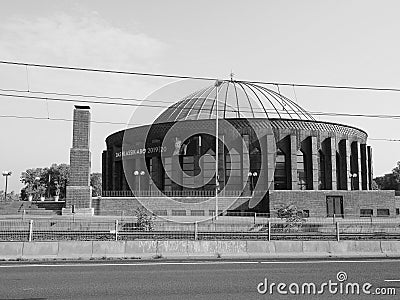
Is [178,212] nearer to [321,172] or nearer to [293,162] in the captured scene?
[293,162]

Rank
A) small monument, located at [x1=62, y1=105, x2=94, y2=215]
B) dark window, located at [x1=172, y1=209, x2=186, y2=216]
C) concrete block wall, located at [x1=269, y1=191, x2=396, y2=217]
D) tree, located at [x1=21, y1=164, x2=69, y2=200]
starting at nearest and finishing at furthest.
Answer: small monument, located at [x1=62, y1=105, x2=94, y2=215]
dark window, located at [x1=172, y1=209, x2=186, y2=216]
concrete block wall, located at [x1=269, y1=191, x2=396, y2=217]
tree, located at [x1=21, y1=164, x2=69, y2=200]

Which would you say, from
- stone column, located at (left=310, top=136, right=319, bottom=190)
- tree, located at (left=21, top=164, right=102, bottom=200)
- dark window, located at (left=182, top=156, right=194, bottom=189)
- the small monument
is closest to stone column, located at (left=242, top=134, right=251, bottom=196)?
dark window, located at (left=182, top=156, right=194, bottom=189)

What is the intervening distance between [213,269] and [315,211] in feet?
127

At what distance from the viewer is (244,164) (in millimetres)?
57062

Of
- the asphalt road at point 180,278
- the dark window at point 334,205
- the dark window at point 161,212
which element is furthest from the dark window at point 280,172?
the asphalt road at point 180,278

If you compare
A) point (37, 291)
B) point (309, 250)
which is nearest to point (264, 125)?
point (309, 250)

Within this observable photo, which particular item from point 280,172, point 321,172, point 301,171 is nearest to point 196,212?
point 280,172

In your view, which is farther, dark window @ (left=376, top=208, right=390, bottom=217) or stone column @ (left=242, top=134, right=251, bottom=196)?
stone column @ (left=242, top=134, right=251, bottom=196)

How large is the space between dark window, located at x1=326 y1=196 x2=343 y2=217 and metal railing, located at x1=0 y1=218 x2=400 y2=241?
18124 millimetres

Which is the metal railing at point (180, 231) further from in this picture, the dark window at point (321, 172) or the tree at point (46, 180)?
the tree at point (46, 180)

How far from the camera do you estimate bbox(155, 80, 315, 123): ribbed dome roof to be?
2618 inches

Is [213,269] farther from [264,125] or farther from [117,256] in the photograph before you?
[264,125]

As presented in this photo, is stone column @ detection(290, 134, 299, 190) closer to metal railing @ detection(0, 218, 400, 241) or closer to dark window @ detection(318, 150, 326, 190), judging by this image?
dark window @ detection(318, 150, 326, 190)

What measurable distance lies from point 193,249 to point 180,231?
21.1ft
